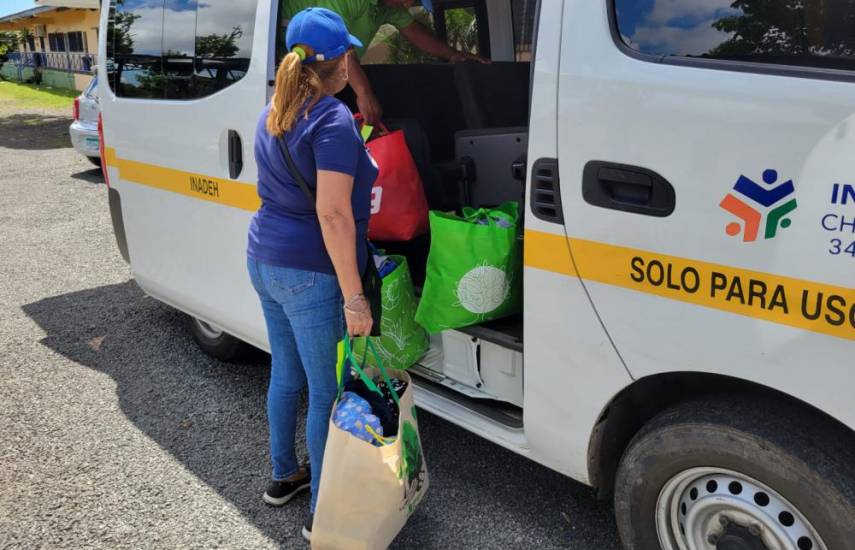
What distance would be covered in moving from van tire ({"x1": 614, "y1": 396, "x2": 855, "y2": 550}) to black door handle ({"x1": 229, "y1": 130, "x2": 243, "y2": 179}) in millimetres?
1916

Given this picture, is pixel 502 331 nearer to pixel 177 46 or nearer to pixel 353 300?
pixel 353 300

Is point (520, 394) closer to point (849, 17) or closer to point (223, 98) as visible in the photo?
point (849, 17)

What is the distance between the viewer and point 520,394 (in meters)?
2.56

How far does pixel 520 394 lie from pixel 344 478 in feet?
2.15

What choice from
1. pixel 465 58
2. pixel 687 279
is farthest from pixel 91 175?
pixel 687 279

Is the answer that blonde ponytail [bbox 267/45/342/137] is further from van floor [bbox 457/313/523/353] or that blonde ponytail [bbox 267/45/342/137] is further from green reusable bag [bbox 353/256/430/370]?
van floor [bbox 457/313/523/353]

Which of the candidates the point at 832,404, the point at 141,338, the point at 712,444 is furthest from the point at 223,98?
the point at 832,404

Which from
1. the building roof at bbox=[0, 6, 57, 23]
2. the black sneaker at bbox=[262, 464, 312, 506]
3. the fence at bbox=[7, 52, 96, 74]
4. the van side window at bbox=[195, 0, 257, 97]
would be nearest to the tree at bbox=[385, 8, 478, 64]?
the van side window at bbox=[195, 0, 257, 97]

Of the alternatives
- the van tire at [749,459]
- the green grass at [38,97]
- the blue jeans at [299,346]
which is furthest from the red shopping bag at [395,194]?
the green grass at [38,97]

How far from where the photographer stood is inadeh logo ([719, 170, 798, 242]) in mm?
1696

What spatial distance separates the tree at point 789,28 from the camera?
1715mm

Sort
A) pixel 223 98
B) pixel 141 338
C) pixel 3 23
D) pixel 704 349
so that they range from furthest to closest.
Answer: pixel 3 23 → pixel 141 338 → pixel 223 98 → pixel 704 349

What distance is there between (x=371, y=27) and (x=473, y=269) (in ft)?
5.04

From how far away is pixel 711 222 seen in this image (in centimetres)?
181
